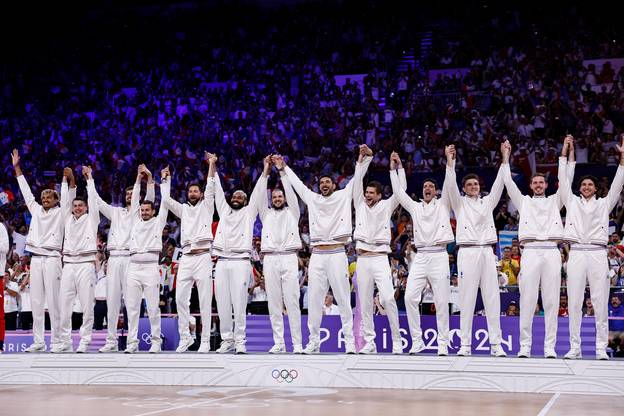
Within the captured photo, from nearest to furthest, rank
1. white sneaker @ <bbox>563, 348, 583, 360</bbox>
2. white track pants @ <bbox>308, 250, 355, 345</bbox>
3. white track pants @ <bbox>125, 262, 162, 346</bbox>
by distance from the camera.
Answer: white sneaker @ <bbox>563, 348, 583, 360</bbox>, white track pants @ <bbox>308, 250, 355, 345</bbox>, white track pants @ <bbox>125, 262, 162, 346</bbox>

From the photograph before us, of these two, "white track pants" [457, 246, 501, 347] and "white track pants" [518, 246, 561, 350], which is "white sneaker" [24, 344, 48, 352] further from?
"white track pants" [518, 246, 561, 350]

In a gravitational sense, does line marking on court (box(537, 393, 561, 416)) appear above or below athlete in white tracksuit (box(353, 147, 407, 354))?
below

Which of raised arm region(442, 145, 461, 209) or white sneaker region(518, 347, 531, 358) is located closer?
white sneaker region(518, 347, 531, 358)

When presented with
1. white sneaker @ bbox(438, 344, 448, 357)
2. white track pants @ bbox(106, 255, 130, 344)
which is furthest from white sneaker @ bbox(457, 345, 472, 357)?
white track pants @ bbox(106, 255, 130, 344)

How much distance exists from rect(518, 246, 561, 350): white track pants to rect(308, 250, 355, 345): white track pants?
2423mm

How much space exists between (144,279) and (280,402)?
12.7ft

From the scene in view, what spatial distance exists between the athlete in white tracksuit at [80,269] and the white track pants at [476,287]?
18.7ft

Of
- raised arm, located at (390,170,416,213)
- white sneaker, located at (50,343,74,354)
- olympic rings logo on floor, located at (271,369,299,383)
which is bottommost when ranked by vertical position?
olympic rings logo on floor, located at (271,369,299,383)

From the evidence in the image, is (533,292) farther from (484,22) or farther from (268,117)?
(484,22)

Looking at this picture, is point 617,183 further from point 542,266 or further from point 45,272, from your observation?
point 45,272

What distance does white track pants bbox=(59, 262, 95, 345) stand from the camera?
13758 mm

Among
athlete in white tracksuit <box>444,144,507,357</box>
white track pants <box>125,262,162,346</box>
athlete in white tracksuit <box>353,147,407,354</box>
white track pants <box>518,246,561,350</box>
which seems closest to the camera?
white track pants <box>518,246,561,350</box>

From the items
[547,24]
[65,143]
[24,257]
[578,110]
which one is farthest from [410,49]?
[24,257]

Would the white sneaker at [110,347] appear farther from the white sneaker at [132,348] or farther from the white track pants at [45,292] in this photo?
the white track pants at [45,292]
